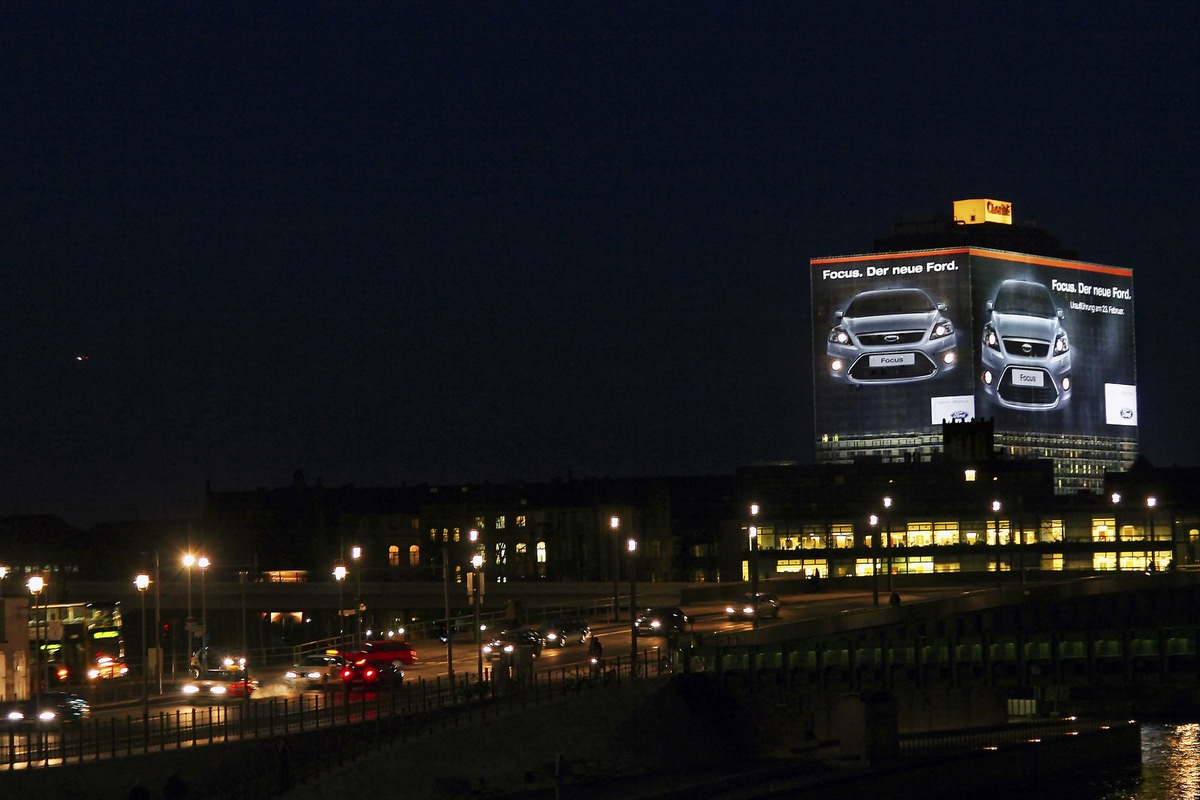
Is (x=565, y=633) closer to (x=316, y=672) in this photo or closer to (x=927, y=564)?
(x=316, y=672)

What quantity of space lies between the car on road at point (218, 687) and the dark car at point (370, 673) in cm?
394

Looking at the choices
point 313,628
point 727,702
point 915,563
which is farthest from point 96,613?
point 915,563

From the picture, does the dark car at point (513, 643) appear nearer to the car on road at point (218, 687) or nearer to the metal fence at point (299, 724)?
the metal fence at point (299, 724)

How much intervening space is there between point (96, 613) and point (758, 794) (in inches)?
1893

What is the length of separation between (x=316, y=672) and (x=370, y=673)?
183 inches

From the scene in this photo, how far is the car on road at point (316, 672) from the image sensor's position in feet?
258

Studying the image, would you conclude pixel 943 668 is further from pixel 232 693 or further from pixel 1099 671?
pixel 232 693

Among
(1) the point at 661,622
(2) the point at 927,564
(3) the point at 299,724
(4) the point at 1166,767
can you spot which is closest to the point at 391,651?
(1) the point at 661,622

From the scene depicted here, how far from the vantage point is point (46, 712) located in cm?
6147

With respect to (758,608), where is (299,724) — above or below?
below

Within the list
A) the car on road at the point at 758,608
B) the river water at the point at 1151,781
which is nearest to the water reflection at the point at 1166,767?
the river water at the point at 1151,781

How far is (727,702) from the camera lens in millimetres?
79375

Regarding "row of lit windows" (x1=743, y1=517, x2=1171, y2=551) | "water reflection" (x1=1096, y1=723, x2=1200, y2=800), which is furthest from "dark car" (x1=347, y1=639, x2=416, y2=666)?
"row of lit windows" (x1=743, y1=517, x2=1171, y2=551)

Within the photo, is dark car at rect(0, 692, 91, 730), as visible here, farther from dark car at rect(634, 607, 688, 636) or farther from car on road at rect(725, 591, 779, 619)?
car on road at rect(725, 591, 779, 619)
